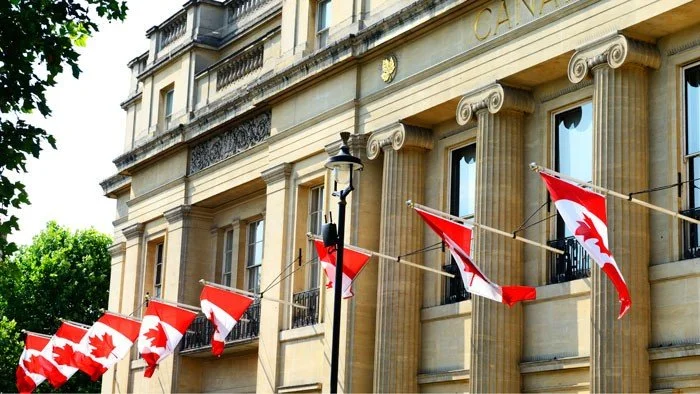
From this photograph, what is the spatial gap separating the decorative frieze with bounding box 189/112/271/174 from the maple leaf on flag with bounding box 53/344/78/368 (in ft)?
19.8

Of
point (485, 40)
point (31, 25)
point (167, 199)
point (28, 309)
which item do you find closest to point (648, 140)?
point (485, 40)

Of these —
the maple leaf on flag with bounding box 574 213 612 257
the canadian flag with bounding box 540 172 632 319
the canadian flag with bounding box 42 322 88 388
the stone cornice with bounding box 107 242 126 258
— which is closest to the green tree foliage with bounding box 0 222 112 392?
the stone cornice with bounding box 107 242 126 258

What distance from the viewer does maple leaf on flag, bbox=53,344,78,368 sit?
32031 mm

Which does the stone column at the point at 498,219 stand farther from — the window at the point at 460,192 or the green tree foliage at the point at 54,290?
the green tree foliage at the point at 54,290

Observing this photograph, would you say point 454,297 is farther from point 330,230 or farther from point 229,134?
point 229,134

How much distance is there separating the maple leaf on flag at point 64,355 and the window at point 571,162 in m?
13.8

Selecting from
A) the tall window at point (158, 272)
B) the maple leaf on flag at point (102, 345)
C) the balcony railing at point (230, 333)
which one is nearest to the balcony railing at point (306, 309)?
the balcony railing at point (230, 333)

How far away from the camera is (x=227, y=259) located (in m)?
35.3

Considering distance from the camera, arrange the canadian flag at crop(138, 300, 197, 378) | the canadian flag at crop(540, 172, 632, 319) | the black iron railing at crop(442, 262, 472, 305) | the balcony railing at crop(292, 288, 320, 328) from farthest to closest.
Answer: the canadian flag at crop(138, 300, 197, 378), the balcony railing at crop(292, 288, 320, 328), the black iron railing at crop(442, 262, 472, 305), the canadian flag at crop(540, 172, 632, 319)

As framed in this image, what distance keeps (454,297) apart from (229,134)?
10549 millimetres

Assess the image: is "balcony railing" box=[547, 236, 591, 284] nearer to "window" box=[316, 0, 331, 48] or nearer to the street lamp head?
the street lamp head

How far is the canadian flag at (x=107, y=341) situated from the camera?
31.0m

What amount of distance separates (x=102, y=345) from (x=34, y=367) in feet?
8.94

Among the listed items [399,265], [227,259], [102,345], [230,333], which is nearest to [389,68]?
[399,265]
